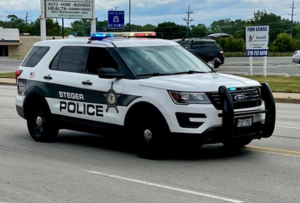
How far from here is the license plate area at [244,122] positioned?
8.26m

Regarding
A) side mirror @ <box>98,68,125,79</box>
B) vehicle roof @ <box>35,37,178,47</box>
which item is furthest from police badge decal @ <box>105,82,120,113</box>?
vehicle roof @ <box>35,37,178,47</box>

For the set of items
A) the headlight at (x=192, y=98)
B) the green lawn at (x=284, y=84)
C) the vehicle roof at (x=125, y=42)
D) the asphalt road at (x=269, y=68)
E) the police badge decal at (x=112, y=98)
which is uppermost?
the vehicle roof at (x=125, y=42)

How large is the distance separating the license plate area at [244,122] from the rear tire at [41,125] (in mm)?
3706

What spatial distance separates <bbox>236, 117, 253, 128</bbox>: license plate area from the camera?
826 centimetres

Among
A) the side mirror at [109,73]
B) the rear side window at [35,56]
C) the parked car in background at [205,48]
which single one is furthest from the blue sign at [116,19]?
the side mirror at [109,73]

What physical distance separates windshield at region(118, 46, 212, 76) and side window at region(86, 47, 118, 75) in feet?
0.84

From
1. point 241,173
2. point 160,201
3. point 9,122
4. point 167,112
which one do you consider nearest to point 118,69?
point 167,112

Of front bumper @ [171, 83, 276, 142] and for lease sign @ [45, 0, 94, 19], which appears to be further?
for lease sign @ [45, 0, 94, 19]

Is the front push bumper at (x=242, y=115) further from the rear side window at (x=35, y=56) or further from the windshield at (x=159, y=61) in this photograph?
the rear side window at (x=35, y=56)

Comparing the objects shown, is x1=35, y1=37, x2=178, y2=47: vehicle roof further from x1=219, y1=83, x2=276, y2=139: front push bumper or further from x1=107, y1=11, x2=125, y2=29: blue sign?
x1=107, y1=11, x2=125, y2=29: blue sign

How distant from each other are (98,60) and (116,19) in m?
42.3

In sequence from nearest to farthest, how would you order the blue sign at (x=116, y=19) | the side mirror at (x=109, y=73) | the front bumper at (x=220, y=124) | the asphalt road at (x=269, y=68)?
the front bumper at (x=220, y=124) → the side mirror at (x=109, y=73) → the asphalt road at (x=269, y=68) → the blue sign at (x=116, y=19)

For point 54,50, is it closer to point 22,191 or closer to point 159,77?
point 159,77

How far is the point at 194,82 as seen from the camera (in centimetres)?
840
